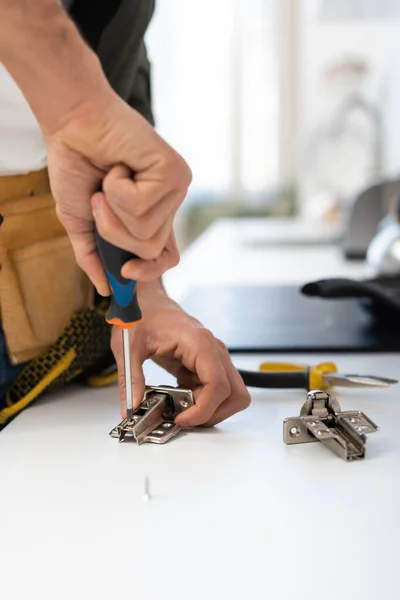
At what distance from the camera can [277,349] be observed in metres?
1.04

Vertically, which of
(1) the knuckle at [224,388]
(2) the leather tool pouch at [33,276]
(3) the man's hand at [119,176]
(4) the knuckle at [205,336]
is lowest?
(1) the knuckle at [224,388]

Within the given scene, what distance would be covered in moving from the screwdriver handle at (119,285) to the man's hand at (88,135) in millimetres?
12

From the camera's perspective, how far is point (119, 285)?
62 cm

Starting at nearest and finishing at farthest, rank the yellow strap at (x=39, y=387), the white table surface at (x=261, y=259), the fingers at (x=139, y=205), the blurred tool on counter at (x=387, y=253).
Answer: the fingers at (x=139, y=205) → the yellow strap at (x=39, y=387) → the blurred tool on counter at (x=387, y=253) → the white table surface at (x=261, y=259)

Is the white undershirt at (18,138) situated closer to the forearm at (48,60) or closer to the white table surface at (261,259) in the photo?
the forearm at (48,60)

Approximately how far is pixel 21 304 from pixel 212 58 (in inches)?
152

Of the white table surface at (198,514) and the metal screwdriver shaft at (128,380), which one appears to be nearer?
the white table surface at (198,514)

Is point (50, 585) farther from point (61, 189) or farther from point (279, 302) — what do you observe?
point (279, 302)

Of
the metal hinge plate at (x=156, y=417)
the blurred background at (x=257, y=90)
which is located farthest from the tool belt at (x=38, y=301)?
the blurred background at (x=257, y=90)

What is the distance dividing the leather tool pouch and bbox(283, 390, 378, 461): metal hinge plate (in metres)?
0.30

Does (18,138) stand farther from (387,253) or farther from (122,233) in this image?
(387,253)

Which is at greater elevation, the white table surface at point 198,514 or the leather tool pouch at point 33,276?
the leather tool pouch at point 33,276

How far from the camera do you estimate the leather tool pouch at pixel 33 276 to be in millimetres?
804

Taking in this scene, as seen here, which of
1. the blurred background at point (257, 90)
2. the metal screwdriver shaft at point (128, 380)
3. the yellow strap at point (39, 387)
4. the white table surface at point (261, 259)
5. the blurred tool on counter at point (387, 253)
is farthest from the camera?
the blurred background at point (257, 90)
